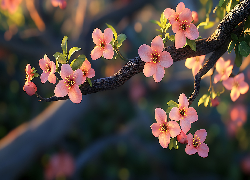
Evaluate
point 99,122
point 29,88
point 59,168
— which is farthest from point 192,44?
point 99,122

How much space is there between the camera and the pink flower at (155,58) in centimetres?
58

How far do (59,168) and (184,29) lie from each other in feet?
8.19

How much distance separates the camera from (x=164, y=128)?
2.03 ft

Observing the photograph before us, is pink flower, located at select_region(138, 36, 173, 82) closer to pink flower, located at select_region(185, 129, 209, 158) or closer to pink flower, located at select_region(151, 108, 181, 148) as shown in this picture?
pink flower, located at select_region(151, 108, 181, 148)

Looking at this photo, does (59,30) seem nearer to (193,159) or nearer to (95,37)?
(193,159)

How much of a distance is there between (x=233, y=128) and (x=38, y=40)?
3.01 m

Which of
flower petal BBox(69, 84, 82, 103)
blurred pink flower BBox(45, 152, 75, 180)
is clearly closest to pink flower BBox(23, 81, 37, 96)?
flower petal BBox(69, 84, 82, 103)

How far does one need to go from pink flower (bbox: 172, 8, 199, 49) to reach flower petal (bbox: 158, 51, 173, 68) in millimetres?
32

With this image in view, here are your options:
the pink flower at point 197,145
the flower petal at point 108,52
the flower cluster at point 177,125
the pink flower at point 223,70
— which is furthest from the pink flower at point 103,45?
the pink flower at point 223,70

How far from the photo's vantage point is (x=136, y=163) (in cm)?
289

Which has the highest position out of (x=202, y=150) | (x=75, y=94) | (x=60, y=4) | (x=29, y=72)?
(x=60, y=4)

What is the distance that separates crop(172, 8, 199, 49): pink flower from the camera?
579mm

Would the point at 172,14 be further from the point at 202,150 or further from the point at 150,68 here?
the point at 202,150

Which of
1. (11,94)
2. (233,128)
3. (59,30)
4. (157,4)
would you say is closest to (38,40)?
(59,30)
